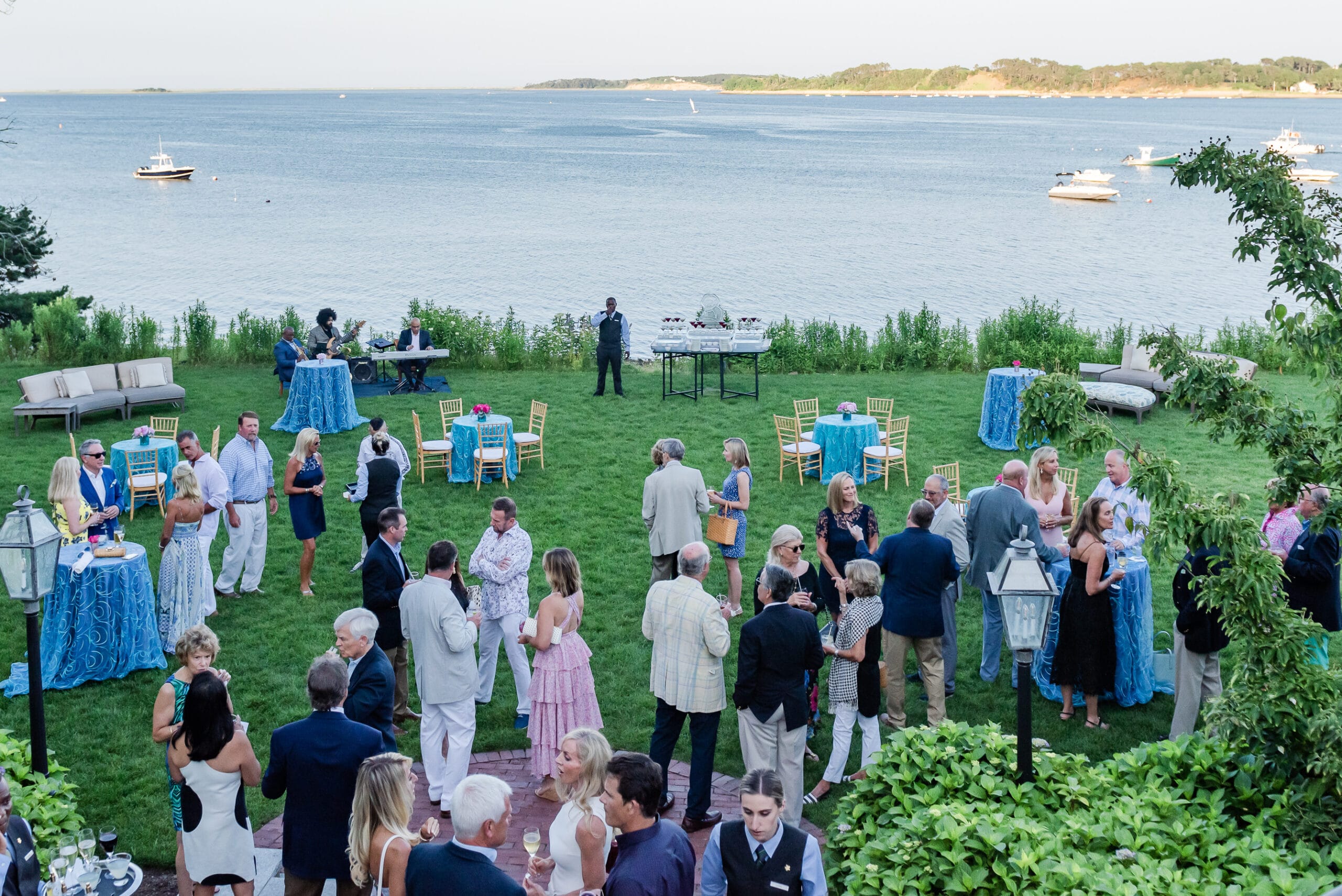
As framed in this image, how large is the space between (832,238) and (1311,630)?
5663 cm

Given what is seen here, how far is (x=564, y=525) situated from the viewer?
12547mm

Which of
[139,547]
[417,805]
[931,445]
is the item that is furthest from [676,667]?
[931,445]

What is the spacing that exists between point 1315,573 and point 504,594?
17.3 feet

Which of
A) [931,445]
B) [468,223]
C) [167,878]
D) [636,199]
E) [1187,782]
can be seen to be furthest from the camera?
[636,199]

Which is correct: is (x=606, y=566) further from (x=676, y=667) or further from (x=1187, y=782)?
(x=1187, y=782)

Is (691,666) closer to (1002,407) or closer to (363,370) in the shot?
(1002,407)

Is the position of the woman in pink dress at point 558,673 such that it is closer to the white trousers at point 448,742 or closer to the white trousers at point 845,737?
the white trousers at point 448,742

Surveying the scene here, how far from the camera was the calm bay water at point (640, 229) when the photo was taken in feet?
137

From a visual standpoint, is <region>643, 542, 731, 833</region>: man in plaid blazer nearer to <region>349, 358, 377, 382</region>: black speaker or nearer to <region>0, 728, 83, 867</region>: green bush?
<region>0, 728, 83, 867</region>: green bush

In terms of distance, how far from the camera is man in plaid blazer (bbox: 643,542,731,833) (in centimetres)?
640

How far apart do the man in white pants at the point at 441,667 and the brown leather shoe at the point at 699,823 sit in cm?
139

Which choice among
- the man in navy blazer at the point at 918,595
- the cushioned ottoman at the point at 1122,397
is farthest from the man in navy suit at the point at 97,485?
the cushioned ottoman at the point at 1122,397

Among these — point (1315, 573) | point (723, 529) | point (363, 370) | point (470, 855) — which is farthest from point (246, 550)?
point (363, 370)

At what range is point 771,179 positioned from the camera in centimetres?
9312
